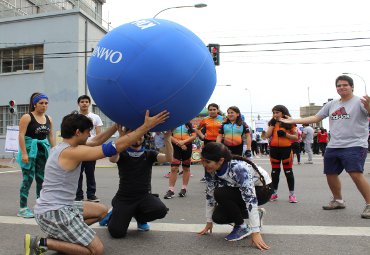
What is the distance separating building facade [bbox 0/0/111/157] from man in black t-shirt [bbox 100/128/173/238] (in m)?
14.7

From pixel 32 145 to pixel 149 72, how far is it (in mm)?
2983

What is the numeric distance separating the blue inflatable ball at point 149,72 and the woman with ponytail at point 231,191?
2.52 feet

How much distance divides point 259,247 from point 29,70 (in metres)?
18.9

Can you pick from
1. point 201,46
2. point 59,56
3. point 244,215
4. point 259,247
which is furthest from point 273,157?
point 59,56

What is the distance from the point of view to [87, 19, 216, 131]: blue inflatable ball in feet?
9.30

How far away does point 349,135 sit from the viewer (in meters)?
5.08

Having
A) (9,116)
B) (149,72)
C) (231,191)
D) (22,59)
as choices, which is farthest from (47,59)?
(149,72)

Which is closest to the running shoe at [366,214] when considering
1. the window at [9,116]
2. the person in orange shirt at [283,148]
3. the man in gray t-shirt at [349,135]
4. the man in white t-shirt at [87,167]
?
the man in gray t-shirt at [349,135]

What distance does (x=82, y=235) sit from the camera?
3375 millimetres

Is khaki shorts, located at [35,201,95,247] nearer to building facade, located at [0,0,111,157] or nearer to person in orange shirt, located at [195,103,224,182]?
person in orange shirt, located at [195,103,224,182]

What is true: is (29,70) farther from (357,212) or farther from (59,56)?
(357,212)

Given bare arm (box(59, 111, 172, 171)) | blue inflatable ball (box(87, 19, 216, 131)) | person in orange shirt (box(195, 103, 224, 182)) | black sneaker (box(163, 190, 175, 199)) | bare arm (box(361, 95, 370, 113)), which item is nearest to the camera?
blue inflatable ball (box(87, 19, 216, 131))

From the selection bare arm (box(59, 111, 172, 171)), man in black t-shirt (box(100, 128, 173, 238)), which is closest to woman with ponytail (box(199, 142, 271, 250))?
man in black t-shirt (box(100, 128, 173, 238))

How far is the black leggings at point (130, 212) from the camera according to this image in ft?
13.4
